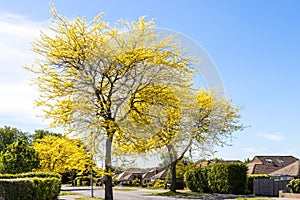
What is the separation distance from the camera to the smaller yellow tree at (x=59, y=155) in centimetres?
1852

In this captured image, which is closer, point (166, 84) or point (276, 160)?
point (166, 84)

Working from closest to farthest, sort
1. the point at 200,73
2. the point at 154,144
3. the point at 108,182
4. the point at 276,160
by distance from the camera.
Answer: the point at 200,73 → the point at 154,144 → the point at 108,182 → the point at 276,160

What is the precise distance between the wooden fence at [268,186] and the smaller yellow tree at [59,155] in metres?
16.4

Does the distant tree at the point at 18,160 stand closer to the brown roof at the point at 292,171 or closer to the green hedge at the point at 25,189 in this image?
the green hedge at the point at 25,189

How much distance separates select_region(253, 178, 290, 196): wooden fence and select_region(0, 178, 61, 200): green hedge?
2190 cm

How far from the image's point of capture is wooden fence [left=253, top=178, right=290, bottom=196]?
36.8 m

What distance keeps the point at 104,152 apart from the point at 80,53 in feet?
13.5

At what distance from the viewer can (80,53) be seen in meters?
17.4

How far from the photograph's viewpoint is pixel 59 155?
44.4 metres

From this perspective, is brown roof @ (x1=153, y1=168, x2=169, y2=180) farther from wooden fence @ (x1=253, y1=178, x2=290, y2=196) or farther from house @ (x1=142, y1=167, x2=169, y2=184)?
wooden fence @ (x1=253, y1=178, x2=290, y2=196)

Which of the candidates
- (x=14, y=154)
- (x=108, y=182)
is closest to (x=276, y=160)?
(x=14, y=154)

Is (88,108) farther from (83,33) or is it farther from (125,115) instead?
(83,33)

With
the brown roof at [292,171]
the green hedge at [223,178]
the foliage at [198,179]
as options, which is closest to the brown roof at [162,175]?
the foliage at [198,179]

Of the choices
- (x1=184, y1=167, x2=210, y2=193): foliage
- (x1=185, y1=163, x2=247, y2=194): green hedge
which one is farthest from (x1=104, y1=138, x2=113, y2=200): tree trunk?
(x1=184, y1=167, x2=210, y2=193): foliage
